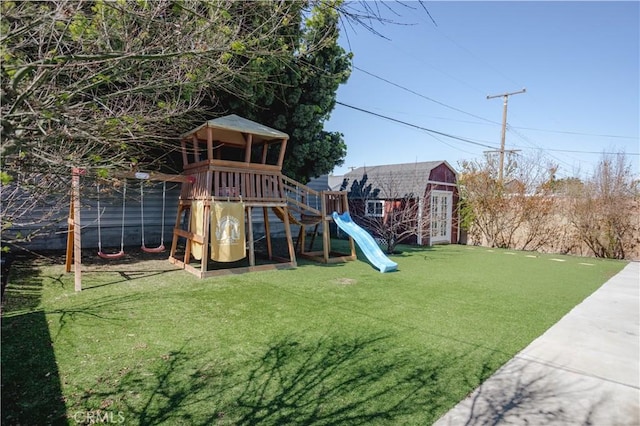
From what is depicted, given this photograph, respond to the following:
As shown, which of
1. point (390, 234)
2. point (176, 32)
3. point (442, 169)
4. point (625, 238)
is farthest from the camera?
point (442, 169)

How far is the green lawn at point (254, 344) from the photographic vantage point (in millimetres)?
2646

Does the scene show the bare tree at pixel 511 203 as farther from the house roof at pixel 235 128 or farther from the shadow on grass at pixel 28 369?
the shadow on grass at pixel 28 369

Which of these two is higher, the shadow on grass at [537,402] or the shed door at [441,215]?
the shed door at [441,215]

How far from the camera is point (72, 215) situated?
648 centimetres

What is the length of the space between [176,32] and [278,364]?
2820 millimetres

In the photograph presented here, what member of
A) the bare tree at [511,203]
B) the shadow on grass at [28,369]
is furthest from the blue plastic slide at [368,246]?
the bare tree at [511,203]

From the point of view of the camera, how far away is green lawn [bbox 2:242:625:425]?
104 inches

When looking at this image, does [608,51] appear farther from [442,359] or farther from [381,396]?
[381,396]

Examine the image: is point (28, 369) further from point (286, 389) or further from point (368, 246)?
point (368, 246)

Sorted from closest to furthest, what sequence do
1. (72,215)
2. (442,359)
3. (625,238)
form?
1. (442,359)
2. (72,215)
3. (625,238)

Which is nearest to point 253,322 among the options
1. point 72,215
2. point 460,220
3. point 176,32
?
point 176,32

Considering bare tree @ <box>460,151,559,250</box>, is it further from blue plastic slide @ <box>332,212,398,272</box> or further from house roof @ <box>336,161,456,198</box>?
blue plastic slide @ <box>332,212,398,272</box>

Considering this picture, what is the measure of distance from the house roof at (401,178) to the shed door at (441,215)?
2.75 feet

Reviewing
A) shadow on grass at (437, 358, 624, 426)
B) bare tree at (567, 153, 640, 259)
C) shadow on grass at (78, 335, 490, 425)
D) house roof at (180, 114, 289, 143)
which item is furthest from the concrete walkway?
bare tree at (567, 153, 640, 259)
